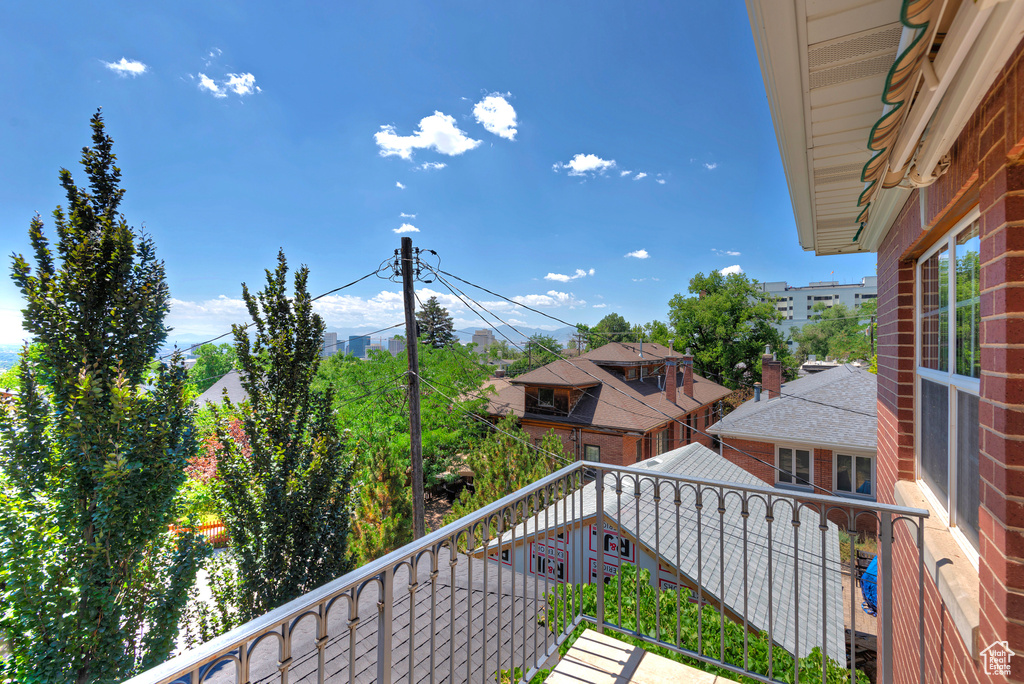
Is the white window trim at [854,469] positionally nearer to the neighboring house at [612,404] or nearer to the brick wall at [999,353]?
the neighboring house at [612,404]

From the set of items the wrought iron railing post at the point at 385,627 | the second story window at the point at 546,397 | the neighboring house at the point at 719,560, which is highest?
the wrought iron railing post at the point at 385,627

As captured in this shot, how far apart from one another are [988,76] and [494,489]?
43.2 feet

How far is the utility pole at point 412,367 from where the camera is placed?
8690 mm

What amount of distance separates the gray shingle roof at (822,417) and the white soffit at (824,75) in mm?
15105

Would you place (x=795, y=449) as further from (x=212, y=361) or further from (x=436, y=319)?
(x=212, y=361)

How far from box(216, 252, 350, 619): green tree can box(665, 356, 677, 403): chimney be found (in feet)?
51.0

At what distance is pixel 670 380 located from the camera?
2072 centimetres

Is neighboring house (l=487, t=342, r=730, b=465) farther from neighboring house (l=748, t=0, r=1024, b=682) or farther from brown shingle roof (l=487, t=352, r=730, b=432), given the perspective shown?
neighboring house (l=748, t=0, r=1024, b=682)

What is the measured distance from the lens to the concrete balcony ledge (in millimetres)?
2510

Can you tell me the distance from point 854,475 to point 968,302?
16.6 m

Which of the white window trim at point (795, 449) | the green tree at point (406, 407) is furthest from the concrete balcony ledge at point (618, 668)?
the white window trim at point (795, 449)

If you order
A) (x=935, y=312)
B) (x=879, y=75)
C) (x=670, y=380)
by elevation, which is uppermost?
(x=879, y=75)

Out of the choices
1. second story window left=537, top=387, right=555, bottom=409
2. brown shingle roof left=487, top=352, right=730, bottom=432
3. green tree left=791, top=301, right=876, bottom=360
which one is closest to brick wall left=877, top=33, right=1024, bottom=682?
brown shingle roof left=487, top=352, right=730, bottom=432

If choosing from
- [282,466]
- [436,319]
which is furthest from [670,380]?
[436,319]
